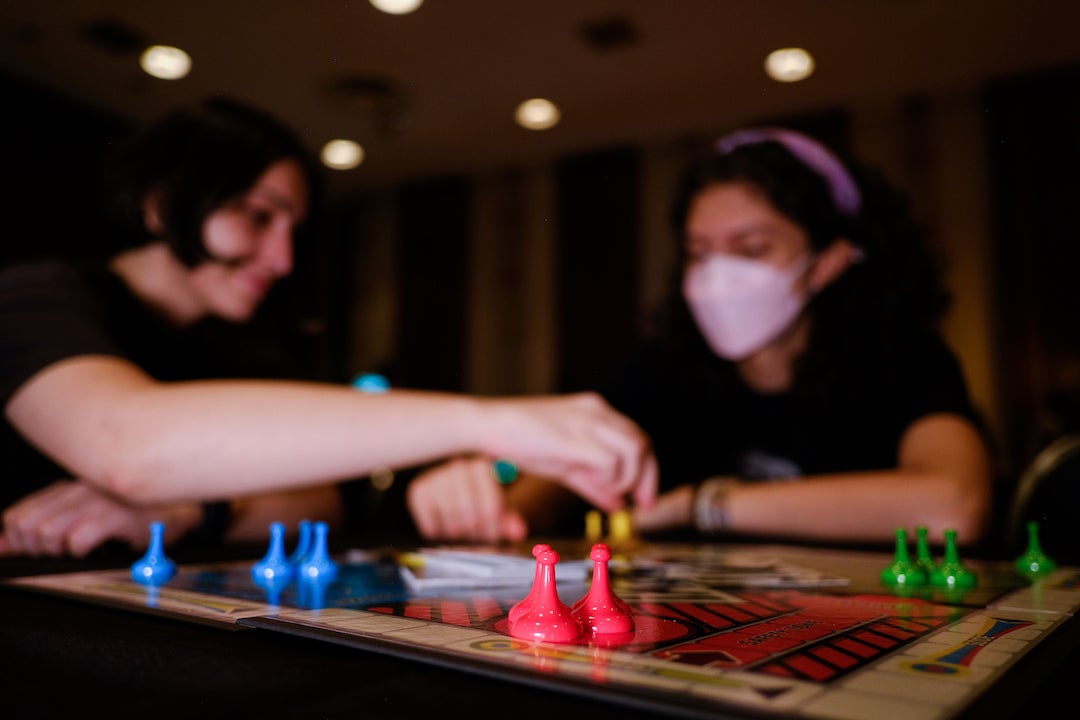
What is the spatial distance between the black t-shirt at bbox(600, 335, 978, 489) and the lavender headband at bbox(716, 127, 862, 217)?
360 millimetres

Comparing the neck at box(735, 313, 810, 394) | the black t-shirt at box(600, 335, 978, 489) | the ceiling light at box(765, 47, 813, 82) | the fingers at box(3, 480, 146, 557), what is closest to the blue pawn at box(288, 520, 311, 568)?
the fingers at box(3, 480, 146, 557)

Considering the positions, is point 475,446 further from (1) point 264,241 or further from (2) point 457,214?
(2) point 457,214

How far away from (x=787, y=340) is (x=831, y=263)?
0.66 ft

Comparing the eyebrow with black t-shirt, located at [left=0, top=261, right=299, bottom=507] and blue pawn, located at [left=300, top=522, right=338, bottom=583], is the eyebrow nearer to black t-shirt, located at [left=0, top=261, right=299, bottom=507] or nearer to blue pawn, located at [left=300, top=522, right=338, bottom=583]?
black t-shirt, located at [left=0, top=261, right=299, bottom=507]

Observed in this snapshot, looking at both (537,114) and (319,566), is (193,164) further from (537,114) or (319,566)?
(537,114)

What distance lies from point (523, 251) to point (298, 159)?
3446 mm

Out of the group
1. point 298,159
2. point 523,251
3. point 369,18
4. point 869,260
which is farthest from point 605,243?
point 298,159

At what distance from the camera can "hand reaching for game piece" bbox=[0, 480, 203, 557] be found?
30.4 inches

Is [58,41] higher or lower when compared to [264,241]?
higher

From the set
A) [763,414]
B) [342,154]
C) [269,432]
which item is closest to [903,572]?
[269,432]

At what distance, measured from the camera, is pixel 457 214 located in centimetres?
506

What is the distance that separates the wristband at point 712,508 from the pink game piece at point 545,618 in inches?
35.7

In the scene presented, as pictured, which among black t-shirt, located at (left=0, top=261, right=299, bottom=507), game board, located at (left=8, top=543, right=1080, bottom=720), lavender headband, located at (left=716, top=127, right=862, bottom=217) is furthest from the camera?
lavender headband, located at (left=716, top=127, right=862, bottom=217)

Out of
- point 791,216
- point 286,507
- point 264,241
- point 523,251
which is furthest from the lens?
point 523,251
